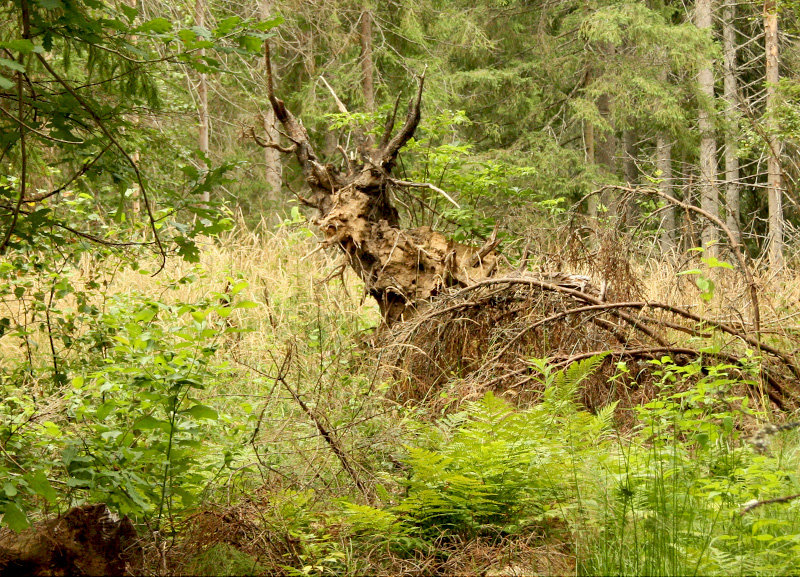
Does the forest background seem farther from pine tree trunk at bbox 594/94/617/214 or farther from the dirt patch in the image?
pine tree trunk at bbox 594/94/617/214

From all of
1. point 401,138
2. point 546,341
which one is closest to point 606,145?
point 401,138

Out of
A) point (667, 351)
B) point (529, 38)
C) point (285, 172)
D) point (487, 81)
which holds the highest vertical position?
point (529, 38)

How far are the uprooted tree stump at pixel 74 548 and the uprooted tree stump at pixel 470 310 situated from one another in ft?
9.57

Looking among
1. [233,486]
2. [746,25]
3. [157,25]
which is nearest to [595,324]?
[233,486]

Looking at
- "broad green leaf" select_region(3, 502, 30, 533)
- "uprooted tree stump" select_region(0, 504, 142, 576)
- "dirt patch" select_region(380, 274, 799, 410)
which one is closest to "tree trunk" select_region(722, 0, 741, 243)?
"dirt patch" select_region(380, 274, 799, 410)

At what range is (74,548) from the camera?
2.88m

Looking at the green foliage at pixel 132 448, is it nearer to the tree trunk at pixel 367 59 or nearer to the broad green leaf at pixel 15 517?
the broad green leaf at pixel 15 517

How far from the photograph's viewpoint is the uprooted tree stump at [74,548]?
2.85 m

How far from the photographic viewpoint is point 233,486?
370 cm

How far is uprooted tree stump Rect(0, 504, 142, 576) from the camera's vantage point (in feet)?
9.34

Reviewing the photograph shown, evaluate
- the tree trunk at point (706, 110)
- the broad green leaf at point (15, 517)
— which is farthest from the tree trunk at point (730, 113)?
the broad green leaf at point (15, 517)

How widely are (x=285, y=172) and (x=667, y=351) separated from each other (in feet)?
50.8

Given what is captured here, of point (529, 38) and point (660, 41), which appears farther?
point (529, 38)

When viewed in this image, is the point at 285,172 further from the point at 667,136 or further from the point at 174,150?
the point at 174,150
